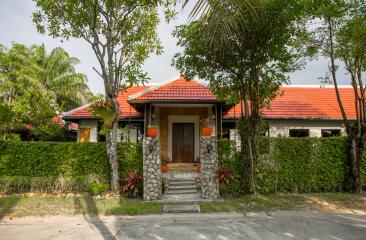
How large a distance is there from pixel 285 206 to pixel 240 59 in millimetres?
5162

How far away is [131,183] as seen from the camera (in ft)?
33.6

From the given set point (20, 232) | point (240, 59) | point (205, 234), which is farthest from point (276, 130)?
point (20, 232)

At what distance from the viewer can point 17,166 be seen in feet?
37.3

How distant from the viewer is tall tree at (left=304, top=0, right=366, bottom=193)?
9664mm

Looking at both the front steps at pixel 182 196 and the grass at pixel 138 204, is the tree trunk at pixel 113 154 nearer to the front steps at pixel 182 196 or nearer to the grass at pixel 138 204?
the grass at pixel 138 204

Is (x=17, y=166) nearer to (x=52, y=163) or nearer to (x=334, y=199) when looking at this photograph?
(x=52, y=163)

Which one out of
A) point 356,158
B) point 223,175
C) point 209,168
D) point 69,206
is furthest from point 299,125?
point 69,206

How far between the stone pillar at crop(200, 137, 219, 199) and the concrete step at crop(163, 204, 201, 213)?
40.1 inches

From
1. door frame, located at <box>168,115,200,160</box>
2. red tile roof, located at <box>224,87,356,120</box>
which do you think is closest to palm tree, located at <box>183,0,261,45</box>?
door frame, located at <box>168,115,200,160</box>

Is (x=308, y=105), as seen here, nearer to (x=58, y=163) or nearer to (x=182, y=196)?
(x=182, y=196)

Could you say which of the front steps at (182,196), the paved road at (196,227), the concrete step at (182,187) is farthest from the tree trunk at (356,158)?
the concrete step at (182,187)

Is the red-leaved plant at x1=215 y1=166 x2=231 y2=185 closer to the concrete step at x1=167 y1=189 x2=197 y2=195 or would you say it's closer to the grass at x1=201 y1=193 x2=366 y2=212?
the grass at x1=201 y1=193 x2=366 y2=212

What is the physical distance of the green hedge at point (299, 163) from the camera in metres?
10.7

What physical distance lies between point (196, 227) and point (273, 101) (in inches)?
531
